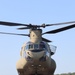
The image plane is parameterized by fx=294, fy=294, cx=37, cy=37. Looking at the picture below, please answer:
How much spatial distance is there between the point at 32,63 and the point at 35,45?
69.8 inches

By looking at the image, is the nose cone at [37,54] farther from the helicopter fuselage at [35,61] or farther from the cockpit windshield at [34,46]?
the cockpit windshield at [34,46]

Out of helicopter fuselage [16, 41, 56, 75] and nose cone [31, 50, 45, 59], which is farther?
helicopter fuselage [16, 41, 56, 75]

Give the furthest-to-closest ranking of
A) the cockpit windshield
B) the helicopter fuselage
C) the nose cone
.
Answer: the cockpit windshield
the helicopter fuselage
the nose cone

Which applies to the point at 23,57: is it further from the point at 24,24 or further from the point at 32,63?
the point at 24,24

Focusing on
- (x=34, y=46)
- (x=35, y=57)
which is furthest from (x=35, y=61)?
(x=34, y=46)

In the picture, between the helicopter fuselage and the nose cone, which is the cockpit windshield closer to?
the helicopter fuselage

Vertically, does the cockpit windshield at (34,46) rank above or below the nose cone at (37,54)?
above

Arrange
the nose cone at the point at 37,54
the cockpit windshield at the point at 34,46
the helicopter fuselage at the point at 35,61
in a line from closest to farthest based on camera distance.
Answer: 1. the nose cone at the point at 37,54
2. the helicopter fuselage at the point at 35,61
3. the cockpit windshield at the point at 34,46

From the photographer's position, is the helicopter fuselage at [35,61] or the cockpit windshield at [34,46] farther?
the cockpit windshield at [34,46]

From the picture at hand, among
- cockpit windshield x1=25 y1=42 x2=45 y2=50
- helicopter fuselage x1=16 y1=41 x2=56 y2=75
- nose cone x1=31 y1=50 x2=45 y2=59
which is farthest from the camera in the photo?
cockpit windshield x1=25 y1=42 x2=45 y2=50

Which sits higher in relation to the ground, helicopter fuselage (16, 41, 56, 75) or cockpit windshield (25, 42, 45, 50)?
cockpit windshield (25, 42, 45, 50)

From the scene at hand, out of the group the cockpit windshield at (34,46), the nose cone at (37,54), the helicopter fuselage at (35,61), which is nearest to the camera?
the nose cone at (37,54)

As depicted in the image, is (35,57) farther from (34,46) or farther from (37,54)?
(34,46)

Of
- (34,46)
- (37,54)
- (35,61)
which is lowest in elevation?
(35,61)
